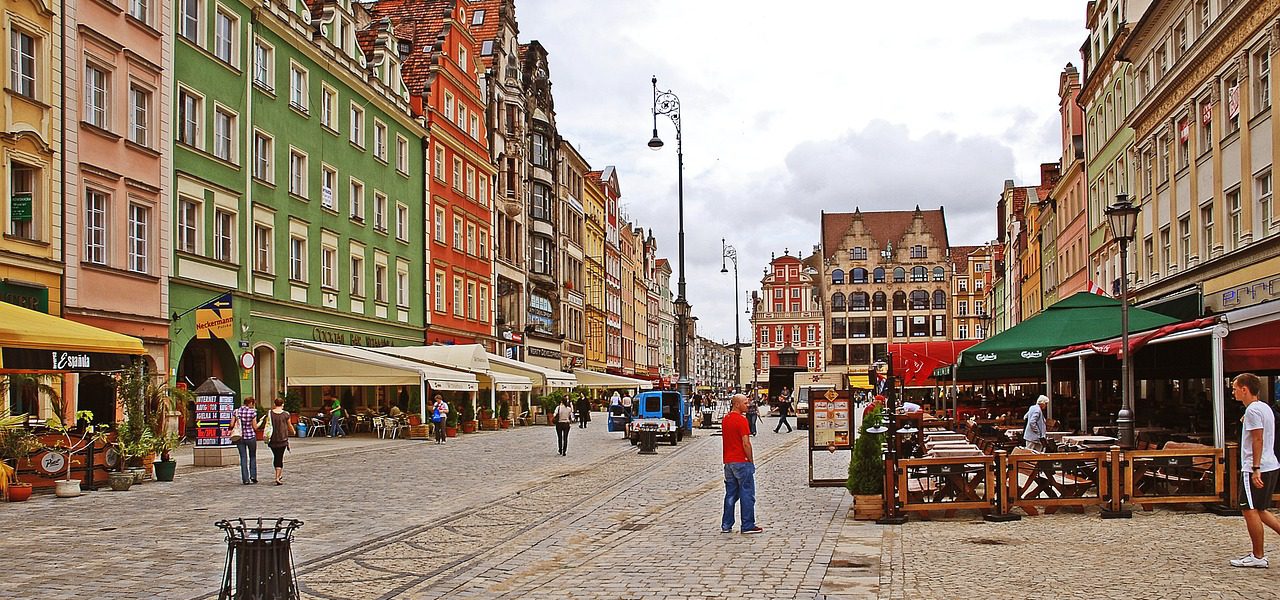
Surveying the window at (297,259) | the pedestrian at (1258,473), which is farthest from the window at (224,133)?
the pedestrian at (1258,473)

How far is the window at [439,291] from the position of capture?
53531 millimetres

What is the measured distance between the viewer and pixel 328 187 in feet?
139

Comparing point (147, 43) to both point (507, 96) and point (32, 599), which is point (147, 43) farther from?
point (507, 96)

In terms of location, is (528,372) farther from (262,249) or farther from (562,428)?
(562,428)

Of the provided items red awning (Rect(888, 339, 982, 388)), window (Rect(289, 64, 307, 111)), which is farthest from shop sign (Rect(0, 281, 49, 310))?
red awning (Rect(888, 339, 982, 388))

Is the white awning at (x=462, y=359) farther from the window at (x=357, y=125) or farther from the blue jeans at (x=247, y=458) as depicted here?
the blue jeans at (x=247, y=458)

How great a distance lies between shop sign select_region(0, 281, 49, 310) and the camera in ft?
80.7

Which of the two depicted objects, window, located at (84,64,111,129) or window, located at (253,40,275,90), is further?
window, located at (253,40,275,90)

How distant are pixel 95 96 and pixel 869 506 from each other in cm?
2159

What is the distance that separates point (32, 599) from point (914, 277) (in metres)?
132

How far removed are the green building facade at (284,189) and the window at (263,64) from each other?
0.16 feet

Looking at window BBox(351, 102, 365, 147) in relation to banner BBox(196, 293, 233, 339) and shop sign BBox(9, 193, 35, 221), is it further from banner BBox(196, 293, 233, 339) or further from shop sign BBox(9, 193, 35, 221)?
shop sign BBox(9, 193, 35, 221)

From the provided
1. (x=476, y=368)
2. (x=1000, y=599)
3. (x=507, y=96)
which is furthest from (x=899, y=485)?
(x=507, y=96)

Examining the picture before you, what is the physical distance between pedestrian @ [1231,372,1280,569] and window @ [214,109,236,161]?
29.2 m
